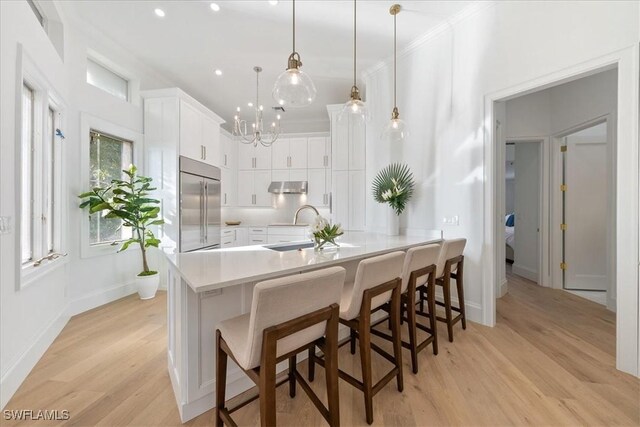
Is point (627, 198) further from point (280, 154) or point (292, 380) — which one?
point (280, 154)

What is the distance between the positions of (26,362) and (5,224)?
1043 millimetres

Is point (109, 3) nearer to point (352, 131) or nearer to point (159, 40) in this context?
point (159, 40)

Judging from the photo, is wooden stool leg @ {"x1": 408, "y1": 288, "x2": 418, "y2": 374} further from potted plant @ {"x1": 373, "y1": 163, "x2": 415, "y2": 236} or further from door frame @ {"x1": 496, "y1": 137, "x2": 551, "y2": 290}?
door frame @ {"x1": 496, "y1": 137, "x2": 551, "y2": 290}

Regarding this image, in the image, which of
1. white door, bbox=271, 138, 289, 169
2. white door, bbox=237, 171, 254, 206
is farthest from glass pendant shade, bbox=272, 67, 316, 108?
white door, bbox=237, 171, 254, 206

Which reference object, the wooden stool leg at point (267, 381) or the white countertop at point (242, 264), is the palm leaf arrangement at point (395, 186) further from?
the wooden stool leg at point (267, 381)

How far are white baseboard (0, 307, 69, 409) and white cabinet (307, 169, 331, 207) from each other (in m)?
4.26

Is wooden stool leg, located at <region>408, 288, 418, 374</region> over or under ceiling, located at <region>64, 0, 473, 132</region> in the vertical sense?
under

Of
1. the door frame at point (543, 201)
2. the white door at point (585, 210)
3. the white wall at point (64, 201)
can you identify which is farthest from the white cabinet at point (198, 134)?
the white door at point (585, 210)

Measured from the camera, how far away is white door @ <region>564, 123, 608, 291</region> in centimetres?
382

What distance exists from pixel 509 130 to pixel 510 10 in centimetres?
188

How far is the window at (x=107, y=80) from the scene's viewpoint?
3.32 meters

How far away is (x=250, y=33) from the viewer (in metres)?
3.08

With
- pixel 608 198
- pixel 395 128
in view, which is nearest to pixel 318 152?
pixel 395 128

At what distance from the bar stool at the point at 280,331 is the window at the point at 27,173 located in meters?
2.19
